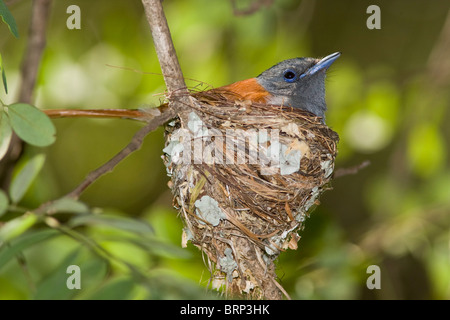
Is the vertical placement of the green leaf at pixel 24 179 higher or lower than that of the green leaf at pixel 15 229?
higher

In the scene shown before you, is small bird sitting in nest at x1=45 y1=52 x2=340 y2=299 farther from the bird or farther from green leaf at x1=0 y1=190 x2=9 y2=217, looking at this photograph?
green leaf at x1=0 y1=190 x2=9 y2=217

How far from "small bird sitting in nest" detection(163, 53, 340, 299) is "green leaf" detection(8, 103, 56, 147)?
3.88 feet

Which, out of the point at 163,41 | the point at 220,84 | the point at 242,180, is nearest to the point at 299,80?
the point at 220,84

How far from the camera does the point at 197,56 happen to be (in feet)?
17.8

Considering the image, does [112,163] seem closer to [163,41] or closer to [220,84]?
[163,41]

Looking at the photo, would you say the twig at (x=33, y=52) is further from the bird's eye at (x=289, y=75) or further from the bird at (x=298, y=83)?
the bird's eye at (x=289, y=75)

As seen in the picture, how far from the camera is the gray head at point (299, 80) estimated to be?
5.01 m

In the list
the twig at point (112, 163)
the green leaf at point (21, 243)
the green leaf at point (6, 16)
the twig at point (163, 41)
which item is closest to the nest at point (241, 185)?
the twig at point (112, 163)

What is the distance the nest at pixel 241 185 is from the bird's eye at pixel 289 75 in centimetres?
117

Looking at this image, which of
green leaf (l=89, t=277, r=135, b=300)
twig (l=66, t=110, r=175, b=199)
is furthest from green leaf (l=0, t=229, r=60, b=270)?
twig (l=66, t=110, r=175, b=199)

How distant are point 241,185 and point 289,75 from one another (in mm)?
1792

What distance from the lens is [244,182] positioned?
365 cm

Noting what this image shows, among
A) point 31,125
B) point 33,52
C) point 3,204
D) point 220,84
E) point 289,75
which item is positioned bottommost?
point 3,204

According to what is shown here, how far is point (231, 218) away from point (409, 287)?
532cm
